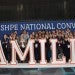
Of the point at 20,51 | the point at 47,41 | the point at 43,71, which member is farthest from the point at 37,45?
the point at 43,71

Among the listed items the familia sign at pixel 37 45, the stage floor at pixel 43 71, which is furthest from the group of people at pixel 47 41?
the stage floor at pixel 43 71

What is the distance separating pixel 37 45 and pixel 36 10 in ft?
3.00

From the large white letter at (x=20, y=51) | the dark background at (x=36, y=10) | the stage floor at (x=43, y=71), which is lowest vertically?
the stage floor at (x=43, y=71)

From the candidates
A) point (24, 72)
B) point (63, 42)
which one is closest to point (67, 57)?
point (63, 42)

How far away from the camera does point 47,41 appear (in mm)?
9992

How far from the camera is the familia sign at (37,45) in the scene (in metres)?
9.96

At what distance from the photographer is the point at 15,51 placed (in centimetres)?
1005

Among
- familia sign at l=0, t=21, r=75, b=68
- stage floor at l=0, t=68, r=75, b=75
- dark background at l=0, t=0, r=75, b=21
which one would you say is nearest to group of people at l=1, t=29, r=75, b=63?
familia sign at l=0, t=21, r=75, b=68

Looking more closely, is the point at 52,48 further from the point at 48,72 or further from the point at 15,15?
the point at 15,15

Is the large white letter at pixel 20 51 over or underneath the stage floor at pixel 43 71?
over

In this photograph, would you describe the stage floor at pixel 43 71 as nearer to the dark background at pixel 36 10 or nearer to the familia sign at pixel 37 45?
the familia sign at pixel 37 45

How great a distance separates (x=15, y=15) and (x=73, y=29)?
5.15ft

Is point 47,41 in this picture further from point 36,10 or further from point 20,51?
point 36,10

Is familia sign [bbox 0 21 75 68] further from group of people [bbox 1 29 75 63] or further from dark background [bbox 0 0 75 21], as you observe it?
dark background [bbox 0 0 75 21]
